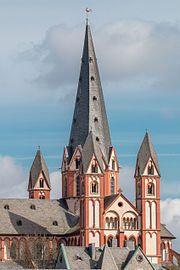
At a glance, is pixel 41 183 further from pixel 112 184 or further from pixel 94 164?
pixel 94 164

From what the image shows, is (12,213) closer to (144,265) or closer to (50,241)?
(50,241)

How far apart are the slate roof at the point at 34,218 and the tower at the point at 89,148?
145 inches

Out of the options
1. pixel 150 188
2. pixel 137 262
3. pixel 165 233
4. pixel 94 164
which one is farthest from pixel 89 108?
pixel 137 262

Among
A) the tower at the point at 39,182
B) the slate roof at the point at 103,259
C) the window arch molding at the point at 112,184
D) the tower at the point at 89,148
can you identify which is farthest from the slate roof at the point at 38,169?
the slate roof at the point at 103,259

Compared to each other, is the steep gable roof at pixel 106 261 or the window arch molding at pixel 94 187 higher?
the window arch molding at pixel 94 187

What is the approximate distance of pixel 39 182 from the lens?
181 m

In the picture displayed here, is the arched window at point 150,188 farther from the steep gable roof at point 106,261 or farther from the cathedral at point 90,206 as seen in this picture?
the steep gable roof at point 106,261

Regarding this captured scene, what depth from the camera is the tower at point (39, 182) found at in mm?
181000

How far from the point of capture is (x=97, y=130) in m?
176

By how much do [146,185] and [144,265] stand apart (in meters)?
23.0

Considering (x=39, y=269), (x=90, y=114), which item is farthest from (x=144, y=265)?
(x=90, y=114)

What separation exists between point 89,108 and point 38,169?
14.0 meters

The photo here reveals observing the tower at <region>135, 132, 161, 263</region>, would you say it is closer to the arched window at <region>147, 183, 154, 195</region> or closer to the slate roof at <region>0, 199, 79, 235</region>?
the arched window at <region>147, 183, 154, 195</region>

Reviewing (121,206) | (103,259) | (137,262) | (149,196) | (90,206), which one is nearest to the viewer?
(103,259)
